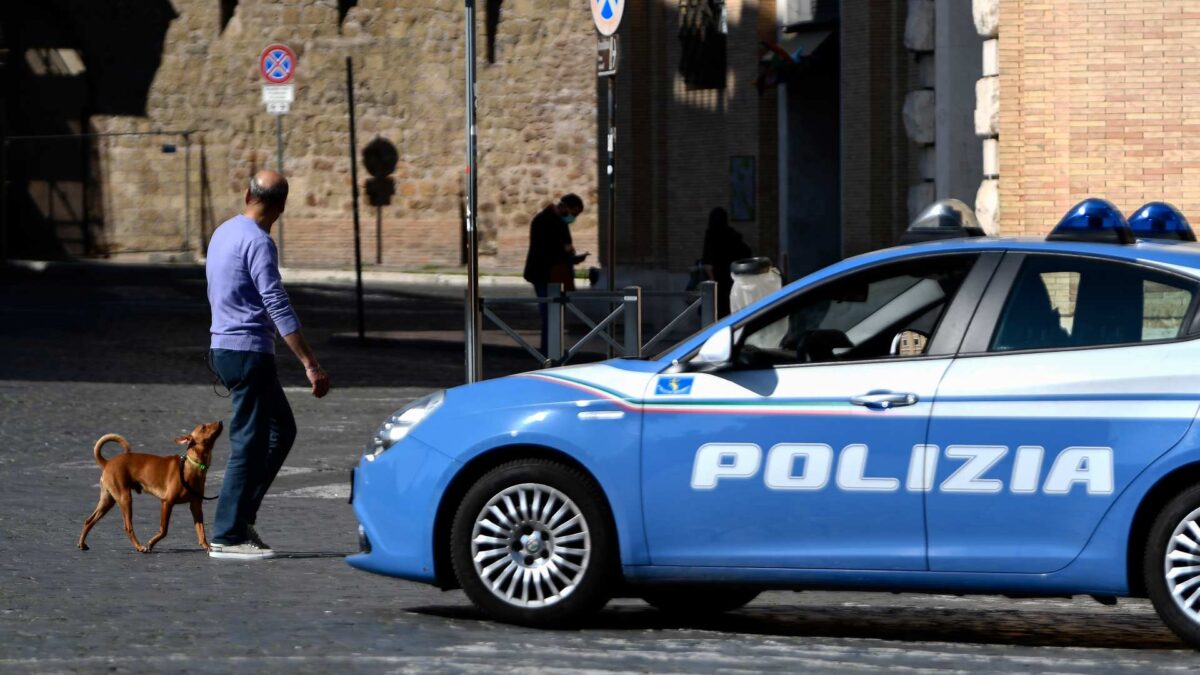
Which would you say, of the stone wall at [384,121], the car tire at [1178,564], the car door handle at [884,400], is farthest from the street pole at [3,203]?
the car tire at [1178,564]

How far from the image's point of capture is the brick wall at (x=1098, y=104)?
60.2 feet

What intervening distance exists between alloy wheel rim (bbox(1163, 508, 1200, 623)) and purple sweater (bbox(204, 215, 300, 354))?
4109 mm

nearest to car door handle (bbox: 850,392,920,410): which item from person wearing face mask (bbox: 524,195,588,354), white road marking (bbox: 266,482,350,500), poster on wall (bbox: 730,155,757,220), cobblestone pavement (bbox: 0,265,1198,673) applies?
cobblestone pavement (bbox: 0,265,1198,673)

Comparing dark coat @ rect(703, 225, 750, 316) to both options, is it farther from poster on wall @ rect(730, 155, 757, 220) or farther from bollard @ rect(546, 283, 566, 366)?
bollard @ rect(546, 283, 566, 366)

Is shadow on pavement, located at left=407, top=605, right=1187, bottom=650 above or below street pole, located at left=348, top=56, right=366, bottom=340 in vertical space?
below

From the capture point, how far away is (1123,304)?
7.90 m

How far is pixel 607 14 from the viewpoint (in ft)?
58.5

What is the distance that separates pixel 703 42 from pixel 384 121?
20.8 m

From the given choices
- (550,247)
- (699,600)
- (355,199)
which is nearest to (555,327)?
(550,247)

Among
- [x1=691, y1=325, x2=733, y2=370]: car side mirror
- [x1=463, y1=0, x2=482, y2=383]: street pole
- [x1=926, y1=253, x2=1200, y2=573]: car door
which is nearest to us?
Result: [x1=926, y1=253, x2=1200, y2=573]: car door

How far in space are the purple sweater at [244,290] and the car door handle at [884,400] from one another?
314 centimetres

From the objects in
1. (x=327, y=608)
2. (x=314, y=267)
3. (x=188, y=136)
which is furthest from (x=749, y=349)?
(x=188, y=136)

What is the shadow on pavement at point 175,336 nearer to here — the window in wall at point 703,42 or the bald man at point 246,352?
the window in wall at point 703,42

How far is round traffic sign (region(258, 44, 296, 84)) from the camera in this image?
122 feet
